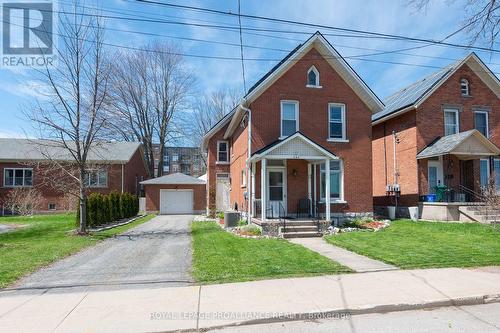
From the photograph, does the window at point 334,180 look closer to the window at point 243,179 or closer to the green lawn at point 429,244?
the green lawn at point 429,244

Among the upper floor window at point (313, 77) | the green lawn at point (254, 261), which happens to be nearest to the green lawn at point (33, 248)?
the green lawn at point (254, 261)

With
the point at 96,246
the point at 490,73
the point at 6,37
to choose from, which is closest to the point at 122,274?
the point at 96,246

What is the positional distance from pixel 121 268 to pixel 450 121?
62.0 ft

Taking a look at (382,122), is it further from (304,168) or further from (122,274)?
(122,274)

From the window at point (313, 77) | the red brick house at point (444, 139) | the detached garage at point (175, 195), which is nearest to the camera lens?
the window at point (313, 77)

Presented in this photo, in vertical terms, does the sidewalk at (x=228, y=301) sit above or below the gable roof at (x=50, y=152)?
below

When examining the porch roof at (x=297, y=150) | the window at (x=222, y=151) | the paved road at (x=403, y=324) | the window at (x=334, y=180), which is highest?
the window at (x=222, y=151)

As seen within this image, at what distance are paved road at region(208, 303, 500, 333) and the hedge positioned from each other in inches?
598

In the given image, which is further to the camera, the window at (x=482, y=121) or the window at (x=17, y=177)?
the window at (x=17, y=177)

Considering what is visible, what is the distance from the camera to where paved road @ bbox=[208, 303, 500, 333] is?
528 centimetres

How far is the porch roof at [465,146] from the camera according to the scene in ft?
58.4

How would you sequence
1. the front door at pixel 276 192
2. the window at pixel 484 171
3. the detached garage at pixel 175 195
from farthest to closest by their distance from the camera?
1. the detached garage at pixel 175 195
2. the window at pixel 484 171
3. the front door at pixel 276 192

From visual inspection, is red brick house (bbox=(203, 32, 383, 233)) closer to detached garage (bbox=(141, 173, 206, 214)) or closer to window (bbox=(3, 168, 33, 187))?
detached garage (bbox=(141, 173, 206, 214))

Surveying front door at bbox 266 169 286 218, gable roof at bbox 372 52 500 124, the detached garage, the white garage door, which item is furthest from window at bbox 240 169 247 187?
the white garage door
